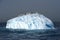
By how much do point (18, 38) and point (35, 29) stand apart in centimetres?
459

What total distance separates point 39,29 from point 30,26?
82cm

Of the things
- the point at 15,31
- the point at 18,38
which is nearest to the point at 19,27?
the point at 15,31

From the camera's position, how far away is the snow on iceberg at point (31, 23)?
29219 mm

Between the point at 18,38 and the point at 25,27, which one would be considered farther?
the point at 25,27

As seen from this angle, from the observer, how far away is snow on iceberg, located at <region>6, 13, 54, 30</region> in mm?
29219

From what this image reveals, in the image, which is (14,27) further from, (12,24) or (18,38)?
(18,38)

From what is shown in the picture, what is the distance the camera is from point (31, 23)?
96.6 feet

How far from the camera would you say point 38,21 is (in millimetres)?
29500

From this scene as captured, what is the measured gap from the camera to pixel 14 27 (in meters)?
30.3

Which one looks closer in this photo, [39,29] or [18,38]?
[18,38]

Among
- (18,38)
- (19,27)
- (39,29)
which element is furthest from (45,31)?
(18,38)

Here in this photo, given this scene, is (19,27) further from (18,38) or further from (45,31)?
(18,38)

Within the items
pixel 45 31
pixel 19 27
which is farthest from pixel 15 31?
pixel 45 31

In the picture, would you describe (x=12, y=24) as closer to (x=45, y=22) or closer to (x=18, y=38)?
(x=45, y=22)
